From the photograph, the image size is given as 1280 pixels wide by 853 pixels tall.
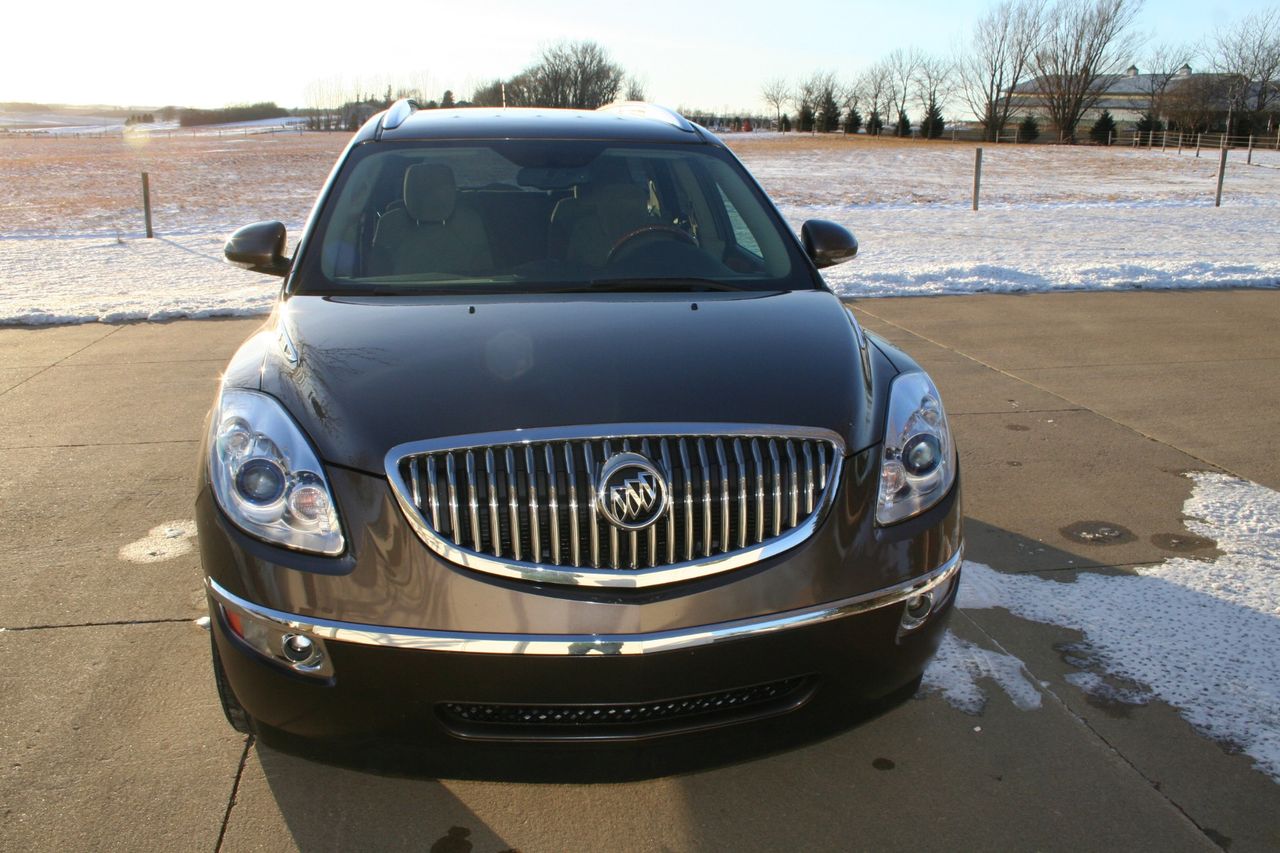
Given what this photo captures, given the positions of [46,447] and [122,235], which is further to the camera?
[122,235]

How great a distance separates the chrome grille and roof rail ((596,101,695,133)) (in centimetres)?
232

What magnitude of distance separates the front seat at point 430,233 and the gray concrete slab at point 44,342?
16.3ft

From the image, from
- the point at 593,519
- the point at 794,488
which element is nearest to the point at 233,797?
the point at 593,519

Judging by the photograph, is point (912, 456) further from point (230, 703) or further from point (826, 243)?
point (230, 703)

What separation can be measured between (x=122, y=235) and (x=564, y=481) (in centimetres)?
1725

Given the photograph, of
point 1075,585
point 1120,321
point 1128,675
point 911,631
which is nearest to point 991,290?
point 1120,321

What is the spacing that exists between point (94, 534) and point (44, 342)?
4.84 metres

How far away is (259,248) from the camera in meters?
3.81

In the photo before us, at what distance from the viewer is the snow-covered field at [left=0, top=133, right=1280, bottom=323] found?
1103 centimetres

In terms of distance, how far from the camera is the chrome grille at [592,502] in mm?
2258

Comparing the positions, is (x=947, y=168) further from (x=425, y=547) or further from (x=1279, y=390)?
→ (x=425, y=547)

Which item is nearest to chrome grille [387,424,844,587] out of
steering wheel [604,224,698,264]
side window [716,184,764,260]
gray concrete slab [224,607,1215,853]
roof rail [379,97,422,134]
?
gray concrete slab [224,607,1215,853]

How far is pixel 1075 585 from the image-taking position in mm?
3912

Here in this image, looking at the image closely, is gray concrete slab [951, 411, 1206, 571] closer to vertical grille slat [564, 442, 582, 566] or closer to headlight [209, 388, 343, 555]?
vertical grille slat [564, 442, 582, 566]
